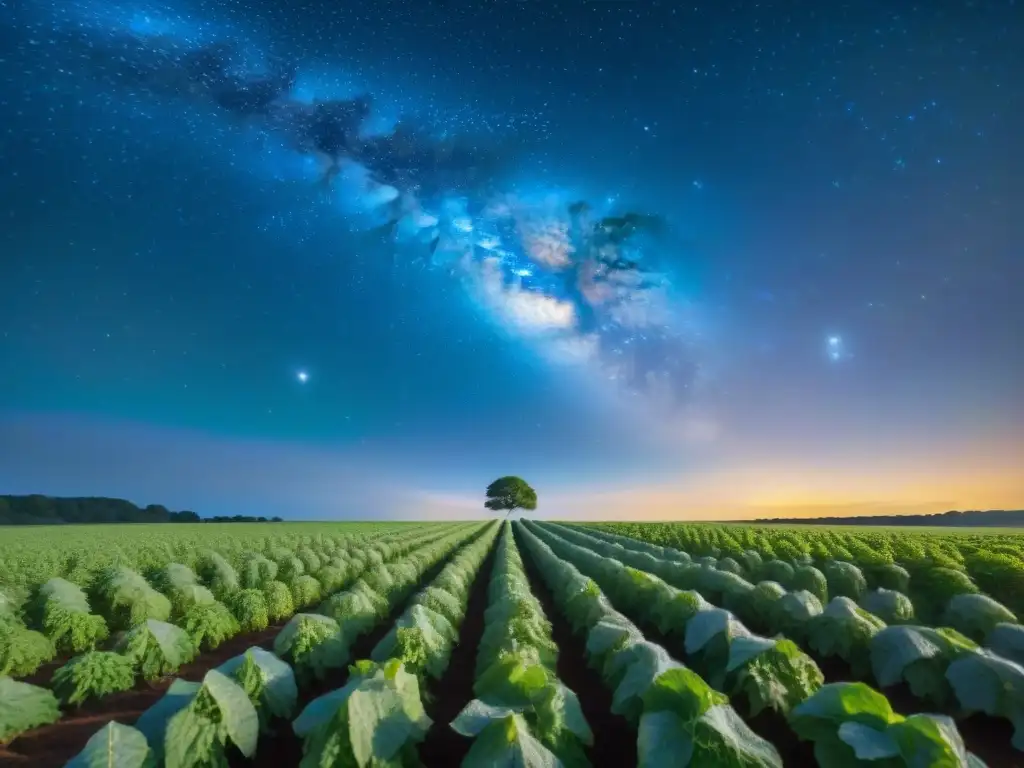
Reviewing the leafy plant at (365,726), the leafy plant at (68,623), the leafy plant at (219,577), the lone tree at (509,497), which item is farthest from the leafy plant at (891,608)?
the lone tree at (509,497)

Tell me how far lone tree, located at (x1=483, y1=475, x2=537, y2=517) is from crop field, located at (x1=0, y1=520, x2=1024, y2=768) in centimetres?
12531

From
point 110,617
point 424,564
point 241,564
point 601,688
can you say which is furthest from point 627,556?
point 110,617

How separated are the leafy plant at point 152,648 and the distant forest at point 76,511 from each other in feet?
441

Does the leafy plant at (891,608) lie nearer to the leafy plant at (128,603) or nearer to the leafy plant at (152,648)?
the leafy plant at (152,648)

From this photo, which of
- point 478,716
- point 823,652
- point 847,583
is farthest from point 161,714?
point 847,583

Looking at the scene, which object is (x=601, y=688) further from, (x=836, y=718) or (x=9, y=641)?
(x=9, y=641)

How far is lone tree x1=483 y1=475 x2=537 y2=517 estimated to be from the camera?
138m

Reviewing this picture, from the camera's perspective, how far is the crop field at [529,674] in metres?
4.12

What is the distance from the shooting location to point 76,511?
122 meters

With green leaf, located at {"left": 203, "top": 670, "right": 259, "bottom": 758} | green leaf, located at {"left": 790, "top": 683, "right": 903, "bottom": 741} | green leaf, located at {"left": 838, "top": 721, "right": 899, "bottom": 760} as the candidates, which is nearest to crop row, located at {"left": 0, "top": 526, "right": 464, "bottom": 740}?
green leaf, located at {"left": 203, "top": 670, "right": 259, "bottom": 758}

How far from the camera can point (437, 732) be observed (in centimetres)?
676

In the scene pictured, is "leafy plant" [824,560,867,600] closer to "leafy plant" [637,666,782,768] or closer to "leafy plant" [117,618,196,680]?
"leafy plant" [637,666,782,768]

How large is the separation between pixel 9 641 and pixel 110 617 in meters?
2.55

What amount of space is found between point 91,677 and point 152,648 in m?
1.07
